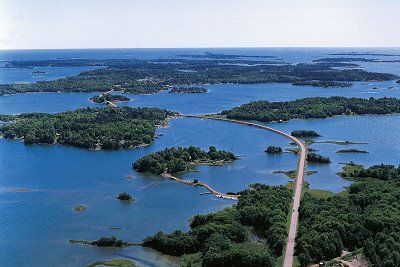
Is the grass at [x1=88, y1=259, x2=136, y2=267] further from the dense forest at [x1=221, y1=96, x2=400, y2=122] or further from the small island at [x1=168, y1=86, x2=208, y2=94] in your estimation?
the small island at [x1=168, y1=86, x2=208, y2=94]

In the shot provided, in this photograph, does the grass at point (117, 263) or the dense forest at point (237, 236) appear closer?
the dense forest at point (237, 236)

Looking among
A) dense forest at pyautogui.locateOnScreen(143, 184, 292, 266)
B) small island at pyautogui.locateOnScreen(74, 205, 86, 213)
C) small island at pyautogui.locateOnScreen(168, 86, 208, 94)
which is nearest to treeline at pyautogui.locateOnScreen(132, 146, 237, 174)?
small island at pyautogui.locateOnScreen(74, 205, 86, 213)

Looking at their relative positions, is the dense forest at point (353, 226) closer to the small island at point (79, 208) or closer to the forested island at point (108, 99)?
the small island at point (79, 208)

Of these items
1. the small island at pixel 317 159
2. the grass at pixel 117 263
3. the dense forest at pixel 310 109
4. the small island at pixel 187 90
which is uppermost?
the dense forest at pixel 310 109

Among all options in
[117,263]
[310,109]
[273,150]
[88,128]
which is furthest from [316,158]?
[88,128]

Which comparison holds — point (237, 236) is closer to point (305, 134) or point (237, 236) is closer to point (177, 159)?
point (177, 159)

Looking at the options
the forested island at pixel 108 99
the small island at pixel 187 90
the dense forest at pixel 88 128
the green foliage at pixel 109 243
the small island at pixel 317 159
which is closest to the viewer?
the green foliage at pixel 109 243

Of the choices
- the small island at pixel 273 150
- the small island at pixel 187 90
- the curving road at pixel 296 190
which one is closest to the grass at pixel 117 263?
the curving road at pixel 296 190
